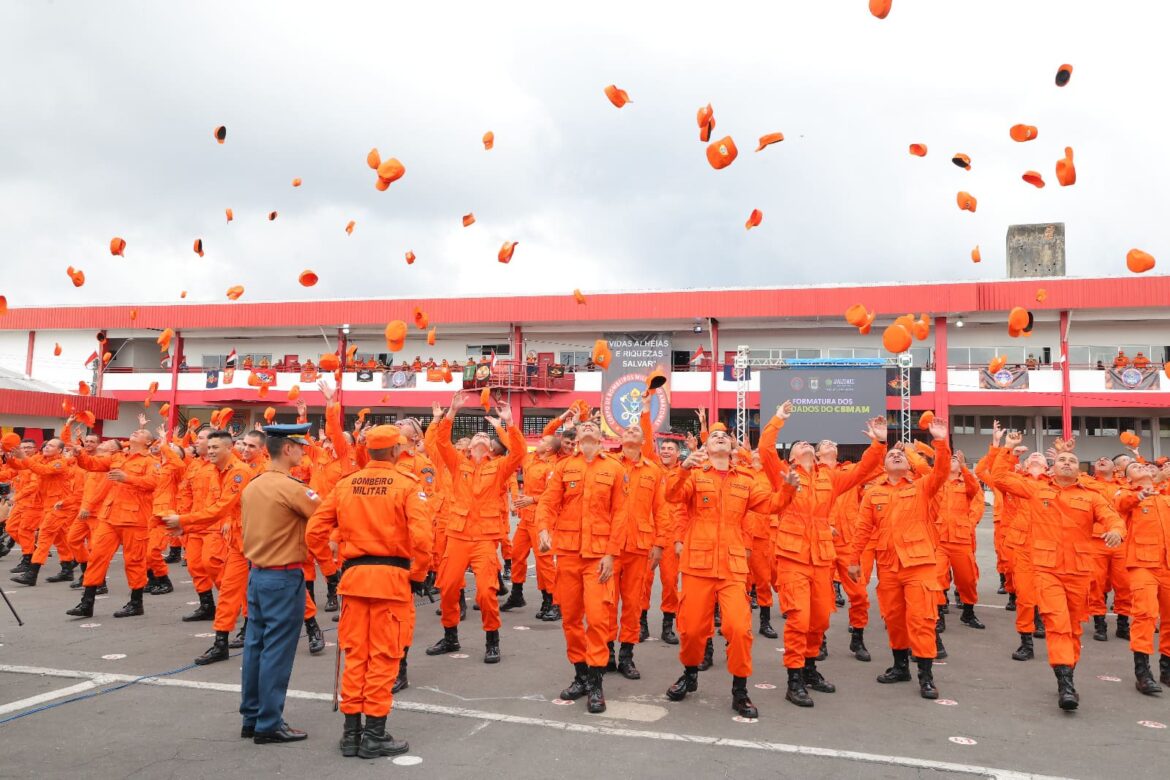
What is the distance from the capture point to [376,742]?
465 centimetres

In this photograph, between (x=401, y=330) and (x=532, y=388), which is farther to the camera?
(x=532, y=388)

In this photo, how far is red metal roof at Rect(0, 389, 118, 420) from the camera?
92.1 ft

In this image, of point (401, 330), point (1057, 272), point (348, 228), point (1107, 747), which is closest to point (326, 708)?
point (1107, 747)

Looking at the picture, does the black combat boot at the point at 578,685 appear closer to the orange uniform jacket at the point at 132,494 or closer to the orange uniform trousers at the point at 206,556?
the orange uniform trousers at the point at 206,556

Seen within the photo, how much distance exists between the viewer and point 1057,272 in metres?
34.7

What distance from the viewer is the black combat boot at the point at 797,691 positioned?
5.95 meters

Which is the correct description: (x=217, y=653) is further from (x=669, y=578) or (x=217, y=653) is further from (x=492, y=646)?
(x=669, y=578)

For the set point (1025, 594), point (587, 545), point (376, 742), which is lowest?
point (376, 742)

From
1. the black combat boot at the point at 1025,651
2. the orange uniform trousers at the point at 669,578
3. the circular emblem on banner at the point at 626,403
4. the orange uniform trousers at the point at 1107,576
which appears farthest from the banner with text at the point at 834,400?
the orange uniform trousers at the point at 669,578

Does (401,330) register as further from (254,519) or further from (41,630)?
(254,519)

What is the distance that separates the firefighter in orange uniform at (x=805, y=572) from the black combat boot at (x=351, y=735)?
317 cm

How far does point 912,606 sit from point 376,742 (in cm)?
428

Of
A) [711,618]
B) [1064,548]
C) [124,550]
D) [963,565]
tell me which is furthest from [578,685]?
[124,550]

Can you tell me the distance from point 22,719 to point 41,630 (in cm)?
325
